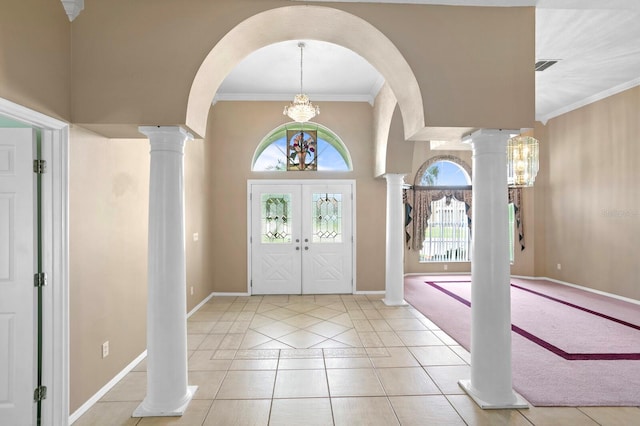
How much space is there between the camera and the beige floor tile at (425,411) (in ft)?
8.61

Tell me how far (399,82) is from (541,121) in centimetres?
678

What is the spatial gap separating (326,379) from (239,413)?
0.92m

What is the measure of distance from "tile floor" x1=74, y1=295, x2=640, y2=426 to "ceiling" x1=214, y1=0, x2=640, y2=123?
11.2 feet

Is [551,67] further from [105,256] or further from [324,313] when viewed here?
[105,256]

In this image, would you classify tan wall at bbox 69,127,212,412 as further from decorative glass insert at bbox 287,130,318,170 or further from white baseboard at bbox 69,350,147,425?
decorative glass insert at bbox 287,130,318,170

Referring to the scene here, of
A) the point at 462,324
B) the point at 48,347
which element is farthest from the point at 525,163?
the point at 48,347

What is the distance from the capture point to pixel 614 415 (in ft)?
8.96

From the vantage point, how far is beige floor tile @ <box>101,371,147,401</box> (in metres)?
3.00

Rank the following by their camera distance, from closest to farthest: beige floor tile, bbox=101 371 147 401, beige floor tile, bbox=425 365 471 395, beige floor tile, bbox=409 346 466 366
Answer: beige floor tile, bbox=101 371 147 401 → beige floor tile, bbox=425 365 471 395 → beige floor tile, bbox=409 346 466 366

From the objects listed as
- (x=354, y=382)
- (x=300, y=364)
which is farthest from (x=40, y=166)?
(x=354, y=382)

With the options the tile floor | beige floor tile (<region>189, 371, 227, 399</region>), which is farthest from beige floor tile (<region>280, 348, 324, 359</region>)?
beige floor tile (<region>189, 371, 227, 399</region>)

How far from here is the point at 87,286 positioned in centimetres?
285

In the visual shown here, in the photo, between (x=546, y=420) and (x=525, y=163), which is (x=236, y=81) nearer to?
(x=525, y=163)

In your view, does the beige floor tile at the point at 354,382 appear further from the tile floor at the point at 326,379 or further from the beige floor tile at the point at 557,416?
the beige floor tile at the point at 557,416
